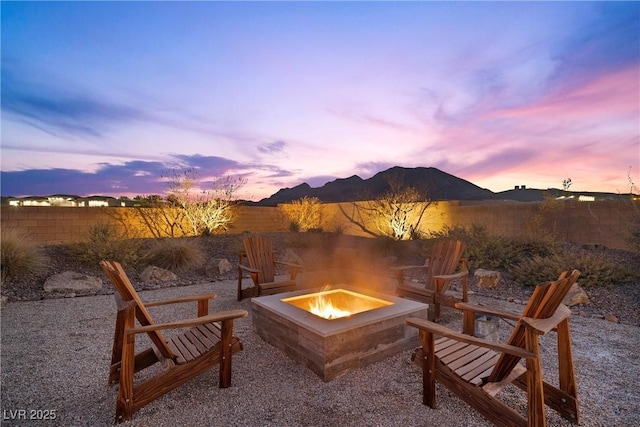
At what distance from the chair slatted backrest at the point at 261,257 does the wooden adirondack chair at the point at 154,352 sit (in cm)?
178

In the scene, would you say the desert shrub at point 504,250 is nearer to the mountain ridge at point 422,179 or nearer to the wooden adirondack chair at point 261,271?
the wooden adirondack chair at point 261,271

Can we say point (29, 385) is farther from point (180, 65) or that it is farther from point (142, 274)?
point (180, 65)

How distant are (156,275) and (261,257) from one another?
2.24 metres

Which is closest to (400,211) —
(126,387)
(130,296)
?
(130,296)

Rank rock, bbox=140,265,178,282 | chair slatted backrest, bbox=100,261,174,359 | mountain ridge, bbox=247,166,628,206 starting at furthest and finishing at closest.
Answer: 1. mountain ridge, bbox=247,166,628,206
2. rock, bbox=140,265,178,282
3. chair slatted backrest, bbox=100,261,174,359

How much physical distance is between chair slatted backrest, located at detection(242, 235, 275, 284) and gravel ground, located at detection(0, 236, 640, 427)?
0.90m

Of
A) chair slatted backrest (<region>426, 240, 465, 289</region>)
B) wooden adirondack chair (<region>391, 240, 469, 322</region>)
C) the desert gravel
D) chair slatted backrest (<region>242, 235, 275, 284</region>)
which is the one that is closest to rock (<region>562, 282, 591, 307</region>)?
the desert gravel

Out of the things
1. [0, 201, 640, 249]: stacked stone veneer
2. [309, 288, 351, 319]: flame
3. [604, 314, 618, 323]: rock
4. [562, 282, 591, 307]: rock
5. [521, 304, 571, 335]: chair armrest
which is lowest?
[604, 314, 618, 323]: rock

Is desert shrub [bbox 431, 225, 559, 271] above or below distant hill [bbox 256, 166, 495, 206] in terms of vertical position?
below

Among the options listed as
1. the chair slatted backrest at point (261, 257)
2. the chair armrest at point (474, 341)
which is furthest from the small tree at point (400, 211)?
the chair armrest at point (474, 341)

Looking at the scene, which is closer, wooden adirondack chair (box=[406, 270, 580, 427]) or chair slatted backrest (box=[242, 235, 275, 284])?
wooden adirondack chair (box=[406, 270, 580, 427])

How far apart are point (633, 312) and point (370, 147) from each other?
7089 millimetres

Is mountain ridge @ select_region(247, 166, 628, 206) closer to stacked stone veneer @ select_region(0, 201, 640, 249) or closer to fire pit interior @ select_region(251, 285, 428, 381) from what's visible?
stacked stone veneer @ select_region(0, 201, 640, 249)

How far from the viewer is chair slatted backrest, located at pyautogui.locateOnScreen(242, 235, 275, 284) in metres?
3.90
